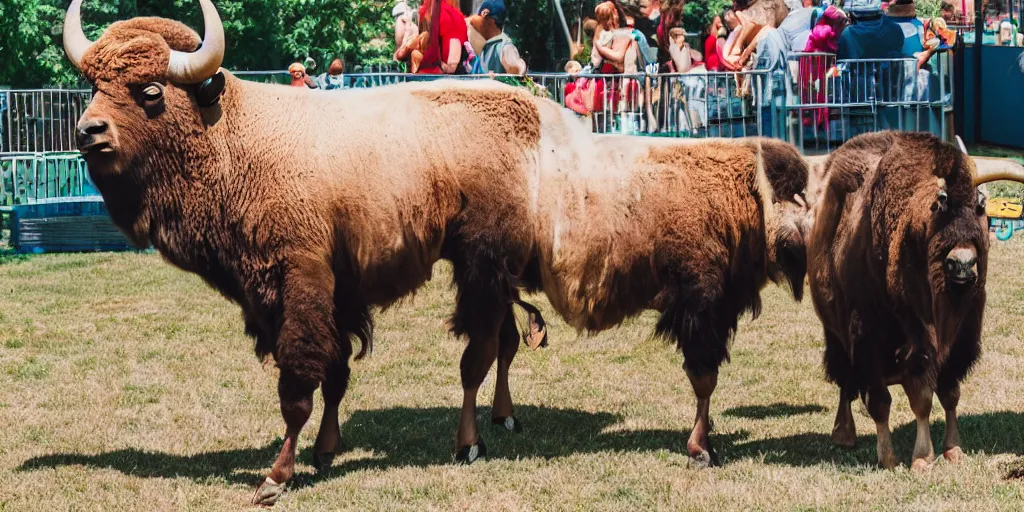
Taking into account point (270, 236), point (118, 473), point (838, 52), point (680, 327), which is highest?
point (838, 52)

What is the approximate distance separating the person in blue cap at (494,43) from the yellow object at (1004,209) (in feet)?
17.4

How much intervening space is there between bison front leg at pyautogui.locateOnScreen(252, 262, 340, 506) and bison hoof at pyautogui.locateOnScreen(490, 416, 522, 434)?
1.84 m

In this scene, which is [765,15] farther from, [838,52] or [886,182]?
[886,182]

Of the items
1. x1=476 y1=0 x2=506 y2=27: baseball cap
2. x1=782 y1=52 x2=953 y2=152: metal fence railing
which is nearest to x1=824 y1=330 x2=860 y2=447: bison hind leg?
x1=782 y1=52 x2=953 y2=152: metal fence railing

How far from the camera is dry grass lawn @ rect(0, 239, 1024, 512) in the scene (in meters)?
6.80

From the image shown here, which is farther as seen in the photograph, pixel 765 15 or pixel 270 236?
pixel 765 15

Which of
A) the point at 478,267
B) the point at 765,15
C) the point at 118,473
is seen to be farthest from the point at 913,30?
the point at 118,473

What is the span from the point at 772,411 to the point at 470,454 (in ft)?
7.66

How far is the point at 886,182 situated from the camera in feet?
21.9

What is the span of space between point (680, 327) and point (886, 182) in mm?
Answer: 1472

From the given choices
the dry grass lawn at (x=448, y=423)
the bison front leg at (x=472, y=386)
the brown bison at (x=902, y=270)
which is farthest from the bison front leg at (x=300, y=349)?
the brown bison at (x=902, y=270)

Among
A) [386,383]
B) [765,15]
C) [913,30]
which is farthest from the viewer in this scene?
[765,15]

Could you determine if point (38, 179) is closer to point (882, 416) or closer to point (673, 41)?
point (673, 41)

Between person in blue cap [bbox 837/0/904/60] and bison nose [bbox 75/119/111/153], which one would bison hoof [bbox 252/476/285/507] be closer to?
bison nose [bbox 75/119/111/153]
